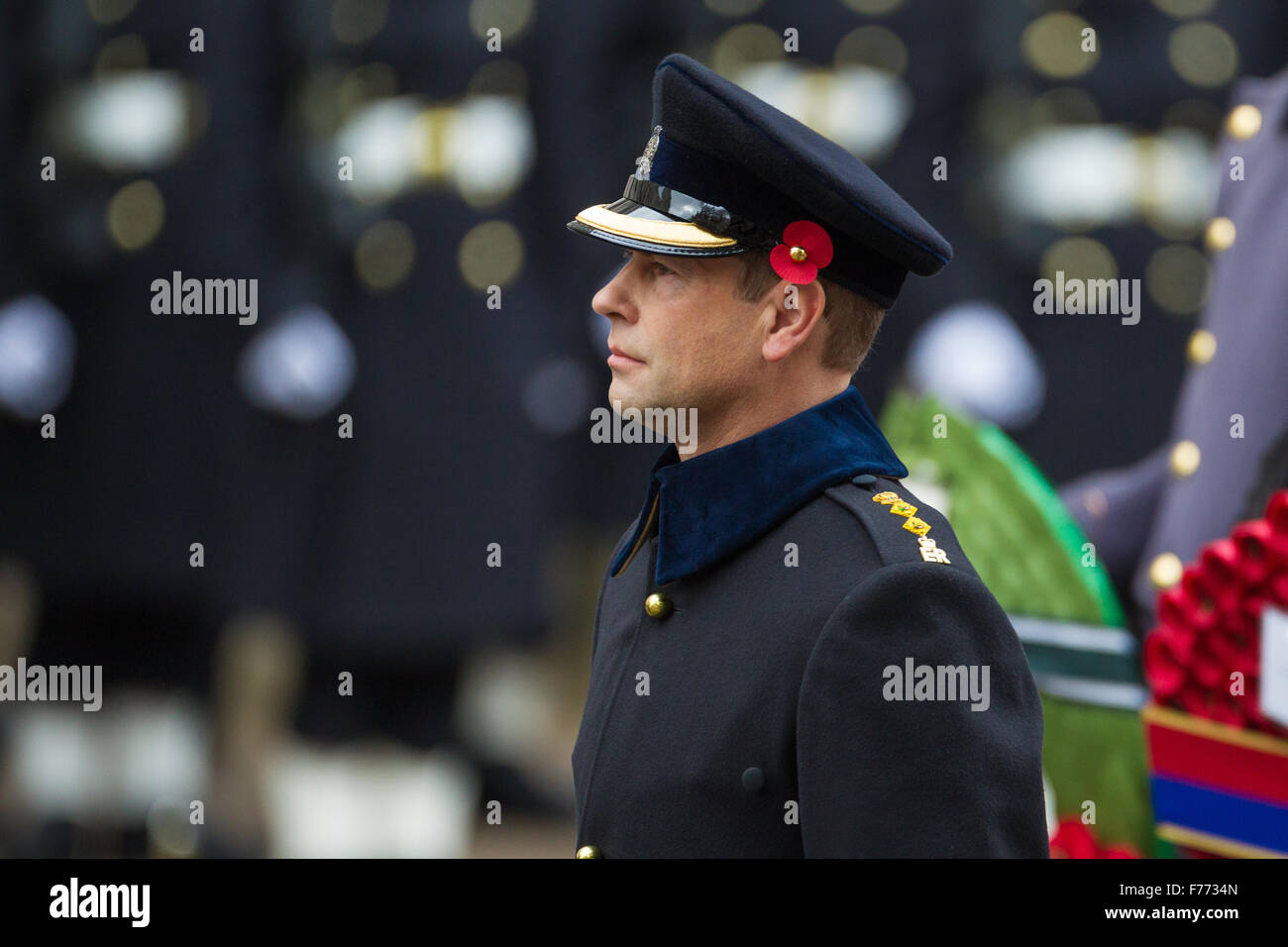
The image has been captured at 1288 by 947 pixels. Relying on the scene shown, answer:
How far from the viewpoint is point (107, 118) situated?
3.87m

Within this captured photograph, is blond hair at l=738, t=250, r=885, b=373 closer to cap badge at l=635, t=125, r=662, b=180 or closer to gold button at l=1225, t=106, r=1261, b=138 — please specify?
cap badge at l=635, t=125, r=662, b=180

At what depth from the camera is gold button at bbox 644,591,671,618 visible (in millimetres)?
1234

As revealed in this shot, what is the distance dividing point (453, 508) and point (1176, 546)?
1985mm

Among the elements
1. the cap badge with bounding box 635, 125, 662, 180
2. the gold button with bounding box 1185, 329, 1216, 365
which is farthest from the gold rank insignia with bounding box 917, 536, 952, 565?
the gold button with bounding box 1185, 329, 1216, 365

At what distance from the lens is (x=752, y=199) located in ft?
3.98

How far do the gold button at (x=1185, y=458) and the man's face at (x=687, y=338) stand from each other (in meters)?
1.01

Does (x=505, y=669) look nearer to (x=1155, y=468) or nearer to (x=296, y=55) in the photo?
(x=296, y=55)

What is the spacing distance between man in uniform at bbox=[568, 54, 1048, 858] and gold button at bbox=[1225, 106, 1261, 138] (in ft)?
3.56

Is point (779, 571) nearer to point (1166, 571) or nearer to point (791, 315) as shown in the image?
point (791, 315)

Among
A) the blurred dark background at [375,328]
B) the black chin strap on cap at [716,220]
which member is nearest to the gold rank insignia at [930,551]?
the black chin strap on cap at [716,220]

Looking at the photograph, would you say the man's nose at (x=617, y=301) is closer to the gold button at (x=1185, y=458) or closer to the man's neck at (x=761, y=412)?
the man's neck at (x=761, y=412)

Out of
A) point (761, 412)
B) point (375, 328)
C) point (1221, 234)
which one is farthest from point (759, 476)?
point (375, 328)

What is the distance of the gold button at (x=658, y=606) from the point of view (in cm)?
123
